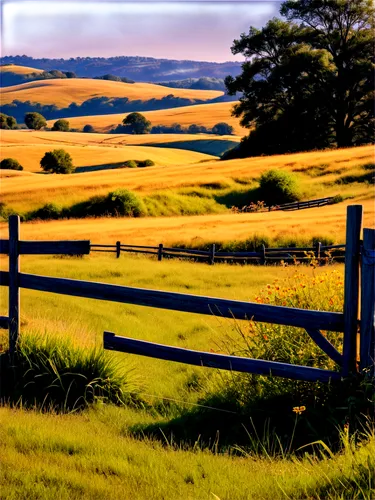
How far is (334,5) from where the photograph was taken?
5738 centimetres

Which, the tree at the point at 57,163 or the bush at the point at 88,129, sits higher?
the bush at the point at 88,129

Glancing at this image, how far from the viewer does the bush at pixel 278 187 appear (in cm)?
4544

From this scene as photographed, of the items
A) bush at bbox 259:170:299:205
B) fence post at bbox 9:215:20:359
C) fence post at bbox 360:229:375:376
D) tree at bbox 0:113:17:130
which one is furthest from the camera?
tree at bbox 0:113:17:130

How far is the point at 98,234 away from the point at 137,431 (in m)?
27.1

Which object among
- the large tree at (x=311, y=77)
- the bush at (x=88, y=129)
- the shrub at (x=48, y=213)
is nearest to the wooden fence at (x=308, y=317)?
the shrub at (x=48, y=213)

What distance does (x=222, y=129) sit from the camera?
155625mm

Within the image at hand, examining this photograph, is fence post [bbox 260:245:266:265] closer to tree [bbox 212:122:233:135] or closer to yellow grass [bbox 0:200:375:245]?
yellow grass [bbox 0:200:375:245]

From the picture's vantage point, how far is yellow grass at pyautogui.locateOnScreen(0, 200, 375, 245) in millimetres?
28031

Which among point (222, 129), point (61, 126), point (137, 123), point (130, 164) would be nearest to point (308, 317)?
point (130, 164)

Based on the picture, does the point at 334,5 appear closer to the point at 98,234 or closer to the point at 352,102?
the point at 352,102

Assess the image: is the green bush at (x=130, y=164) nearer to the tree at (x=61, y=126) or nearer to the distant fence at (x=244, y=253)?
the distant fence at (x=244, y=253)

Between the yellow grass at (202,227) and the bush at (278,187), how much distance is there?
17.0ft

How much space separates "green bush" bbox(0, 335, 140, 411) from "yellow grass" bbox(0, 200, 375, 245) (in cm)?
2006

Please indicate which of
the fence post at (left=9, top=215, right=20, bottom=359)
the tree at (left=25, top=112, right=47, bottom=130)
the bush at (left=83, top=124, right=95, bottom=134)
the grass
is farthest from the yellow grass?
the bush at (left=83, top=124, right=95, bottom=134)
